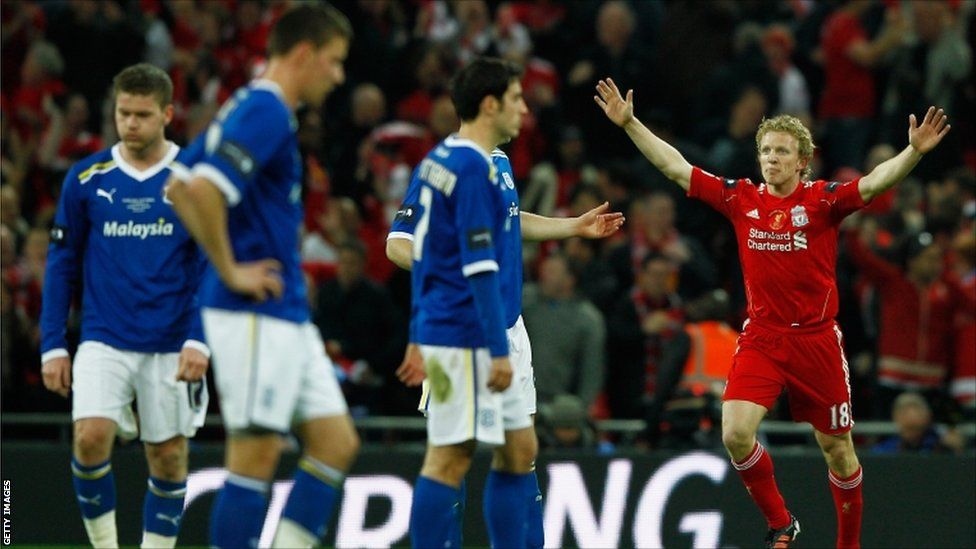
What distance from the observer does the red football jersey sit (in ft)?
28.7

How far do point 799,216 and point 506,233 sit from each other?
2247 mm

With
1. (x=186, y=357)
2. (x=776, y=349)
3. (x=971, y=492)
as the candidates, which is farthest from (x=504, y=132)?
(x=971, y=492)

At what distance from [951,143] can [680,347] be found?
14.9ft

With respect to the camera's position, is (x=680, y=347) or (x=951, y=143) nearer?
(x=680, y=347)

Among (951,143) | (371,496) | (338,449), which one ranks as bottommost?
(371,496)

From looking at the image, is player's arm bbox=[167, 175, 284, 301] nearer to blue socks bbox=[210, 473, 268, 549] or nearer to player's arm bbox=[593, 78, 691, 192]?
blue socks bbox=[210, 473, 268, 549]

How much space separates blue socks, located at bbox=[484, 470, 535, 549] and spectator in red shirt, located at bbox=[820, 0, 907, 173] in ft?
29.1

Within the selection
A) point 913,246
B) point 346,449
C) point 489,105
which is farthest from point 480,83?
point 913,246

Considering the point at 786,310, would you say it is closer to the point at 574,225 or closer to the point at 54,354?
the point at 574,225

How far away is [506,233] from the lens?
23.5ft

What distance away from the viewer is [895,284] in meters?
12.6

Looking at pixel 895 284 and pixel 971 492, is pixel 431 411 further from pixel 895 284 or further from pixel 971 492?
pixel 895 284

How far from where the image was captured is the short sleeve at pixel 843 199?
28.5ft

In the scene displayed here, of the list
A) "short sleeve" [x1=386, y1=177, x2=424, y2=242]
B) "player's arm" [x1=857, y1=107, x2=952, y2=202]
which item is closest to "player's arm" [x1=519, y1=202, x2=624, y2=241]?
"short sleeve" [x1=386, y1=177, x2=424, y2=242]
